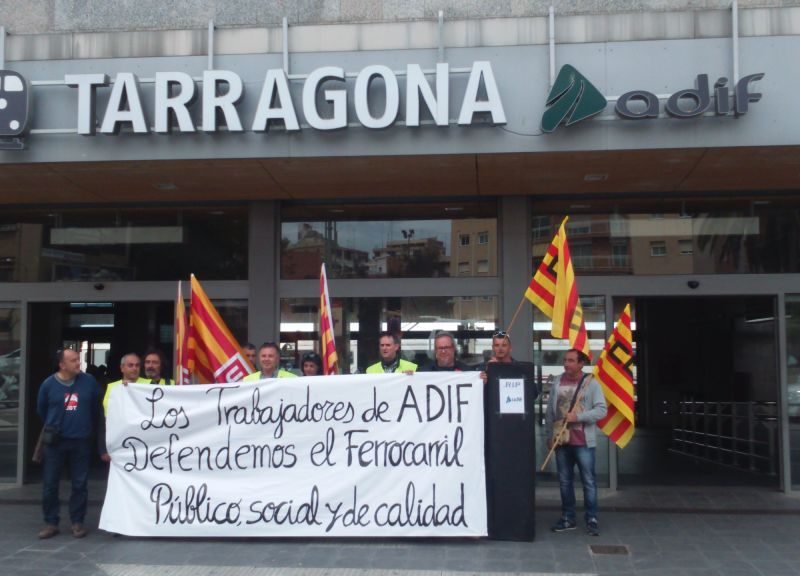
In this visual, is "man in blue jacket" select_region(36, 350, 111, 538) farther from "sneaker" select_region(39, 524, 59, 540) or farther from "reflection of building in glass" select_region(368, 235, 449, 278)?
"reflection of building in glass" select_region(368, 235, 449, 278)

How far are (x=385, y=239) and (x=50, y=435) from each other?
437cm

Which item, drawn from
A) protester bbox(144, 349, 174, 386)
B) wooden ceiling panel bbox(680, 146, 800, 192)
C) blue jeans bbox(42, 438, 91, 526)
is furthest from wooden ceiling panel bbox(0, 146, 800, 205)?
blue jeans bbox(42, 438, 91, 526)

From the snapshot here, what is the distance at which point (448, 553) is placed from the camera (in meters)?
7.01

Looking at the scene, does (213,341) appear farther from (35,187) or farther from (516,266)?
(516,266)

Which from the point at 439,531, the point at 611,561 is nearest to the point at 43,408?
the point at 439,531

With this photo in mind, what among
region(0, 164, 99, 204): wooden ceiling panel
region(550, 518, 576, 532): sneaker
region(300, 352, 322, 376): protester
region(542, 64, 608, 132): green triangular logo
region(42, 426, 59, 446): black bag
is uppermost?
region(542, 64, 608, 132): green triangular logo

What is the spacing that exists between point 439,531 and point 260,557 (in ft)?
5.05

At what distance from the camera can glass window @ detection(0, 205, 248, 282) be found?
1020 centimetres

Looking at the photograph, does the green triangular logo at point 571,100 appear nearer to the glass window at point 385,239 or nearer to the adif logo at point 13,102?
the glass window at point 385,239

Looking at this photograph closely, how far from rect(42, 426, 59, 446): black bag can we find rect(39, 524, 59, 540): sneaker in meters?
0.80

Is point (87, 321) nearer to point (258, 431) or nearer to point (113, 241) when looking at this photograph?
point (113, 241)

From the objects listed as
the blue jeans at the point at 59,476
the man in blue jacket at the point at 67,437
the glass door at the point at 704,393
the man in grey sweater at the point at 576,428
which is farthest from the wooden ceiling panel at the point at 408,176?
the blue jeans at the point at 59,476

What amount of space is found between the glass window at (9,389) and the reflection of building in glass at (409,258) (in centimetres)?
457

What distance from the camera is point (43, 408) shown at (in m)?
7.66
